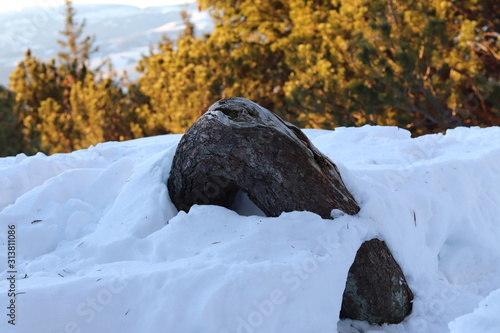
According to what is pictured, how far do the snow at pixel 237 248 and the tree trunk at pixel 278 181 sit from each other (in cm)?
10

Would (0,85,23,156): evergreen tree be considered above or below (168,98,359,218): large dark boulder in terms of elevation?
below

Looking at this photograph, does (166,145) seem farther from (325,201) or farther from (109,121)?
(109,121)

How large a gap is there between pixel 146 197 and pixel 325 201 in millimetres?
1341

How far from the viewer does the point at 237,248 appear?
2732 millimetres

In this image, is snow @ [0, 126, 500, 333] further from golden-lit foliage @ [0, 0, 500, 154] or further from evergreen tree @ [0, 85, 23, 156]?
evergreen tree @ [0, 85, 23, 156]

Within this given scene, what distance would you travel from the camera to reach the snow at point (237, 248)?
7.86 feet

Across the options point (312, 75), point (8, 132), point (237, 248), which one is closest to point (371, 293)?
point (237, 248)

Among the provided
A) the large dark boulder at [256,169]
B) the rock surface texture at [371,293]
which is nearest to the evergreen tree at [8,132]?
the large dark boulder at [256,169]

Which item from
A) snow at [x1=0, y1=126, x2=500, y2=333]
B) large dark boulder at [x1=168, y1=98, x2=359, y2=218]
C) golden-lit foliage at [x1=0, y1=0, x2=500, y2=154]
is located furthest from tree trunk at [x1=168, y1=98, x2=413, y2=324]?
golden-lit foliage at [x1=0, y1=0, x2=500, y2=154]

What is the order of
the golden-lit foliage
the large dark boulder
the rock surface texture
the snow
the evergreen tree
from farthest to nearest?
1. the evergreen tree
2. the golden-lit foliage
3. the large dark boulder
4. the rock surface texture
5. the snow

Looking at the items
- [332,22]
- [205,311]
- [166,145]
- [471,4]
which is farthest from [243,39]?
[205,311]

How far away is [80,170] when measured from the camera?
409 centimetres

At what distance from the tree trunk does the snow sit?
4.0 inches

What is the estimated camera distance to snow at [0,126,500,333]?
94.3 inches
